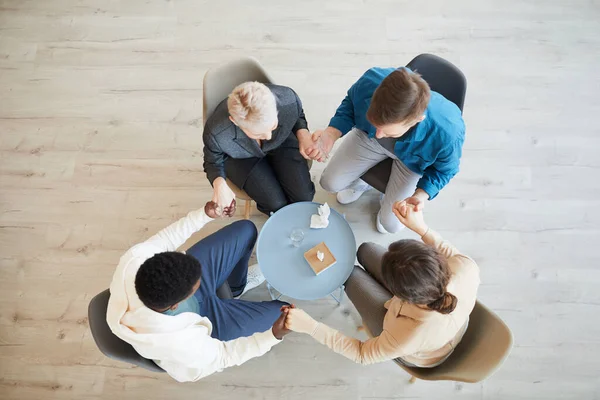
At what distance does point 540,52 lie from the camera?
3098 millimetres

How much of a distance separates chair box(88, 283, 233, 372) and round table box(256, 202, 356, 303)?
27.2 inches

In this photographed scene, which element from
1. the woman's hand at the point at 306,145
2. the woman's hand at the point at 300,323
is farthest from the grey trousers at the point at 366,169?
the woman's hand at the point at 300,323

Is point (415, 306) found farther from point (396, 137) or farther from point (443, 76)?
point (443, 76)

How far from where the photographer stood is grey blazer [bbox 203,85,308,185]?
2066mm

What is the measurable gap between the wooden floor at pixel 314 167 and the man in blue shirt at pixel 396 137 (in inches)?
18.5

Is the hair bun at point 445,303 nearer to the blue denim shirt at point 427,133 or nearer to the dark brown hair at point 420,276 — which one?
the dark brown hair at point 420,276

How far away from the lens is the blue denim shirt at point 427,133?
6.14ft

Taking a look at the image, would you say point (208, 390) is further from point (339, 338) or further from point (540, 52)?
point (540, 52)

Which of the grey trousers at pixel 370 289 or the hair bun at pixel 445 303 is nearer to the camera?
the hair bun at pixel 445 303

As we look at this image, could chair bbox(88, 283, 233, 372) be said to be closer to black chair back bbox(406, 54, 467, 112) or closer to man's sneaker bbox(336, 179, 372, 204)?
man's sneaker bbox(336, 179, 372, 204)

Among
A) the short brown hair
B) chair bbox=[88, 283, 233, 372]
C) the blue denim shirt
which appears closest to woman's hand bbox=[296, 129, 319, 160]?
the blue denim shirt

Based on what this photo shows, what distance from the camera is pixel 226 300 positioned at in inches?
82.7

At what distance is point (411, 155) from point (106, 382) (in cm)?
212

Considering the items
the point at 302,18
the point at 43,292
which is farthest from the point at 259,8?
the point at 43,292
